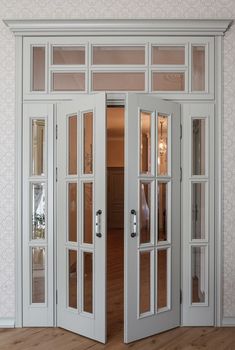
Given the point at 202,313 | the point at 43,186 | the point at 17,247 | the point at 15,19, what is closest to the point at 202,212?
the point at 202,313

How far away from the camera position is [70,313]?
3271mm

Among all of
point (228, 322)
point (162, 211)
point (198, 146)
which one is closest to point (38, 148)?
point (162, 211)

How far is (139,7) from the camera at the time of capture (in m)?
3.41

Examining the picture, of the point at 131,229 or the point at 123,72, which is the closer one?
the point at 131,229

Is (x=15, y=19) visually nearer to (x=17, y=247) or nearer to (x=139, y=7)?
(x=139, y=7)

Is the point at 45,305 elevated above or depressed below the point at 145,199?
below

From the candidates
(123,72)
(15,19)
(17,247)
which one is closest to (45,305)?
(17,247)

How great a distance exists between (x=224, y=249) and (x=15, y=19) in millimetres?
3028

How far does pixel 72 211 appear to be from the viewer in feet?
10.9

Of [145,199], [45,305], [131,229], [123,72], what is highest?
[123,72]

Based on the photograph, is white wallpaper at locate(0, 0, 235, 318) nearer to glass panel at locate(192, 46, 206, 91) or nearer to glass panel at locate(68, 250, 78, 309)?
glass panel at locate(192, 46, 206, 91)

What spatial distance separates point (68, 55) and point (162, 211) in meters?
1.81

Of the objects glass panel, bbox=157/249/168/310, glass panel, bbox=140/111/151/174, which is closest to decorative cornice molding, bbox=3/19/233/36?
glass panel, bbox=140/111/151/174

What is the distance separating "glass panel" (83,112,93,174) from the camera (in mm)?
3193
